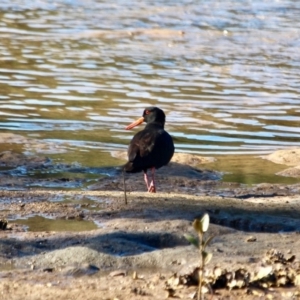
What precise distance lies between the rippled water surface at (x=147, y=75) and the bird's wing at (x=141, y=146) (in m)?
1.55

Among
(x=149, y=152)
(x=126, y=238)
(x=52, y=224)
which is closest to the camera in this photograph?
(x=126, y=238)

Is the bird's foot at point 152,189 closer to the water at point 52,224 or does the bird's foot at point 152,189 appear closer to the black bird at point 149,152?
the black bird at point 149,152

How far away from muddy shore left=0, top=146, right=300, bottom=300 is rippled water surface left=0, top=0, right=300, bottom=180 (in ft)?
7.75

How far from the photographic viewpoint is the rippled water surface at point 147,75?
11320 mm

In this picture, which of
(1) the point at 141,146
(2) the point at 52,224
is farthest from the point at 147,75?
(2) the point at 52,224

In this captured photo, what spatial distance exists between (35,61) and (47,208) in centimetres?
1027

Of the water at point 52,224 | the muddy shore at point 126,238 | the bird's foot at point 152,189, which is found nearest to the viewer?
the muddy shore at point 126,238

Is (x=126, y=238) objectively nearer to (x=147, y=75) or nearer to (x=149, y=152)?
(x=149, y=152)

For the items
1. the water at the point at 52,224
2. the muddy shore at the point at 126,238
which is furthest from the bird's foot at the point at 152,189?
the water at the point at 52,224

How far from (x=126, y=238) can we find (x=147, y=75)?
988 cm

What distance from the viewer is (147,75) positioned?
15.7 meters

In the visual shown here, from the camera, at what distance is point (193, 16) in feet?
82.7

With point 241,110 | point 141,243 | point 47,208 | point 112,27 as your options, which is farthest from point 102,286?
point 112,27

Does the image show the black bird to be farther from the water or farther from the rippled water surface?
the rippled water surface
